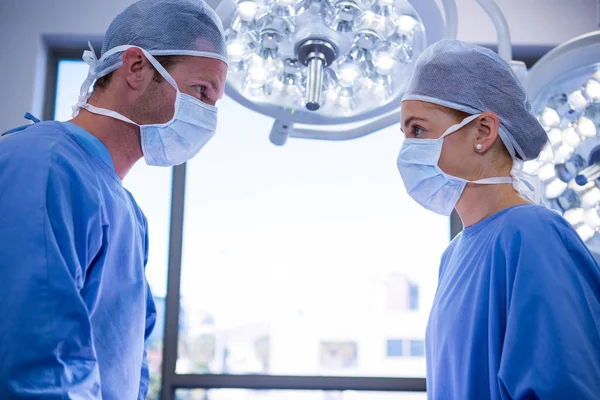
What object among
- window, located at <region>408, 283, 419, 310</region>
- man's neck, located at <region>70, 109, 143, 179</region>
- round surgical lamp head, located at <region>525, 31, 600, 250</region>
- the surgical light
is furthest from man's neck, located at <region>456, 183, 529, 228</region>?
window, located at <region>408, 283, 419, 310</region>

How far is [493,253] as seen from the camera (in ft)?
4.14

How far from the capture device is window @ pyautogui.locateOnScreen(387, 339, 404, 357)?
281 cm

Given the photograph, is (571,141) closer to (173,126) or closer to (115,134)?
(173,126)

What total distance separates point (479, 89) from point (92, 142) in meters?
0.81

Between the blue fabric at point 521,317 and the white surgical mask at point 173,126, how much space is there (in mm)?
643

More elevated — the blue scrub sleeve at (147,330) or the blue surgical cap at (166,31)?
the blue surgical cap at (166,31)

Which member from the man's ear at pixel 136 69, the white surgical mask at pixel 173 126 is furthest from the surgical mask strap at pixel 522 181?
the man's ear at pixel 136 69

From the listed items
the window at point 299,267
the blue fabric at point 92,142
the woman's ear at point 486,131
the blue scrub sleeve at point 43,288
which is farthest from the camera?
the window at point 299,267

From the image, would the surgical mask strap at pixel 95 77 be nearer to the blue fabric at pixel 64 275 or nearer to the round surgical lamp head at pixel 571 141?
the blue fabric at pixel 64 275

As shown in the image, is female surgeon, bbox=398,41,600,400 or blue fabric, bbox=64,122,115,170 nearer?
female surgeon, bbox=398,41,600,400

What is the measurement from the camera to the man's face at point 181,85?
1.30m

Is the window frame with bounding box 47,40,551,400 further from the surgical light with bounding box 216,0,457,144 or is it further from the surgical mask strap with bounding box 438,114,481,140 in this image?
the surgical mask strap with bounding box 438,114,481,140

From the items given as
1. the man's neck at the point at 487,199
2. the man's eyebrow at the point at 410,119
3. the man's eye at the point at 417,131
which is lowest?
the man's neck at the point at 487,199

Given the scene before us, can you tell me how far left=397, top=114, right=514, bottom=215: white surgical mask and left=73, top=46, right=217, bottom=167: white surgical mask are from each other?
439 millimetres
